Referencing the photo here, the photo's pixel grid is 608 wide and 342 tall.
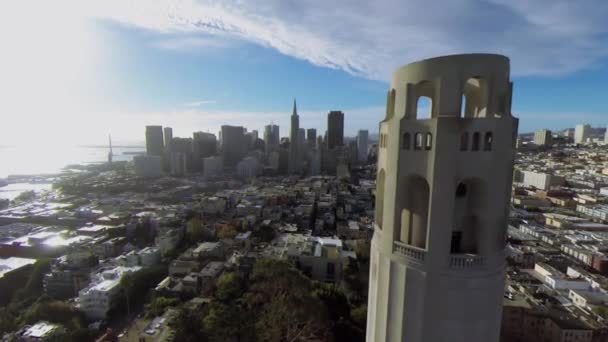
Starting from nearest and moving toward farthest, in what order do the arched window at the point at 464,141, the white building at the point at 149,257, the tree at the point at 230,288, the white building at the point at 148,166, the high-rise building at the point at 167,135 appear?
1. the arched window at the point at 464,141
2. the tree at the point at 230,288
3. the white building at the point at 149,257
4. the white building at the point at 148,166
5. the high-rise building at the point at 167,135

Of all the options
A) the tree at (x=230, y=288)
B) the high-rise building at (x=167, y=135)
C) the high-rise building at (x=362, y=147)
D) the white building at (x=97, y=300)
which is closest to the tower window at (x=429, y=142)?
the tree at (x=230, y=288)

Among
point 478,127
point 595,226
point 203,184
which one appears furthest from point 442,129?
point 203,184

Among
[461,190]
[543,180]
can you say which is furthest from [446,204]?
[543,180]

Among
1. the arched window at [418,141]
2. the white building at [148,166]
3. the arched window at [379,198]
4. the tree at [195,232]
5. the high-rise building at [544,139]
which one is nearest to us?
the arched window at [418,141]

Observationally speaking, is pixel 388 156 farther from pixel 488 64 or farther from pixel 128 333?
pixel 128 333

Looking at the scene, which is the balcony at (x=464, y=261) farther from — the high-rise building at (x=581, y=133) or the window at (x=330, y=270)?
the high-rise building at (x=581, y=133)

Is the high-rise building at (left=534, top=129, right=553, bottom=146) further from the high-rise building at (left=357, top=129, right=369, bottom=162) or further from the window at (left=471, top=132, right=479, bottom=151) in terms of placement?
the window at (left=471, top=132, right=479, bottom=151)

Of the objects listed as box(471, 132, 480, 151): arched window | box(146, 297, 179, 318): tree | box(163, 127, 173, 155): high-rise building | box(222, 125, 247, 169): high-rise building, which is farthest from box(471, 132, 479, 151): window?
box(163, 127, 173, 155): high-rise building
